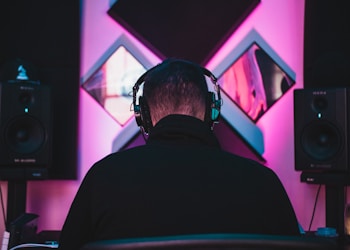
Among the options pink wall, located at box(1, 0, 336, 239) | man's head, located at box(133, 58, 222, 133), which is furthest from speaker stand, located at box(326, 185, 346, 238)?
man's head, located at box(133, 58, 222, 133)

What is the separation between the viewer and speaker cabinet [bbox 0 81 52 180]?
249cm

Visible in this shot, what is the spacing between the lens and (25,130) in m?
2.57

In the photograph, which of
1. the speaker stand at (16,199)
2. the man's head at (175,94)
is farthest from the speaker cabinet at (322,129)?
the speaker stand at (16,199)

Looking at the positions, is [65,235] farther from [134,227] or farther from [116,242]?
[116,242]

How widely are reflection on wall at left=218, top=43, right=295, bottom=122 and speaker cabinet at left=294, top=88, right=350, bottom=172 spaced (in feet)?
1.36

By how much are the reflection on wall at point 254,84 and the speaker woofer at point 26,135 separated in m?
1.10

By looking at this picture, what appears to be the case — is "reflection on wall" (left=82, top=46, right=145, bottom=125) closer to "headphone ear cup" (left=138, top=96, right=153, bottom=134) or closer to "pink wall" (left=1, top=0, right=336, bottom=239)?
"pink wall" (left=1, top=0, right=336, bottom=239)

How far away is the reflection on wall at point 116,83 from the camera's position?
292 cm

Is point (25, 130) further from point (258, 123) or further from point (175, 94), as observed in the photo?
point (175, 94)

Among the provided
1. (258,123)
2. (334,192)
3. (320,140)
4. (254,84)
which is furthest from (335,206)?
(254,84)

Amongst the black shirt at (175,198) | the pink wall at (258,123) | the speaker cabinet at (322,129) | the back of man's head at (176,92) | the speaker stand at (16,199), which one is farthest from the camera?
the pink wall at (258,123)

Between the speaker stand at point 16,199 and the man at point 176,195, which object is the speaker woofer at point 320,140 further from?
the speaker stand at point 16,199

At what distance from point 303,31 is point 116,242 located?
2.46 m

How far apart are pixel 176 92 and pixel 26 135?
1.53 metres
